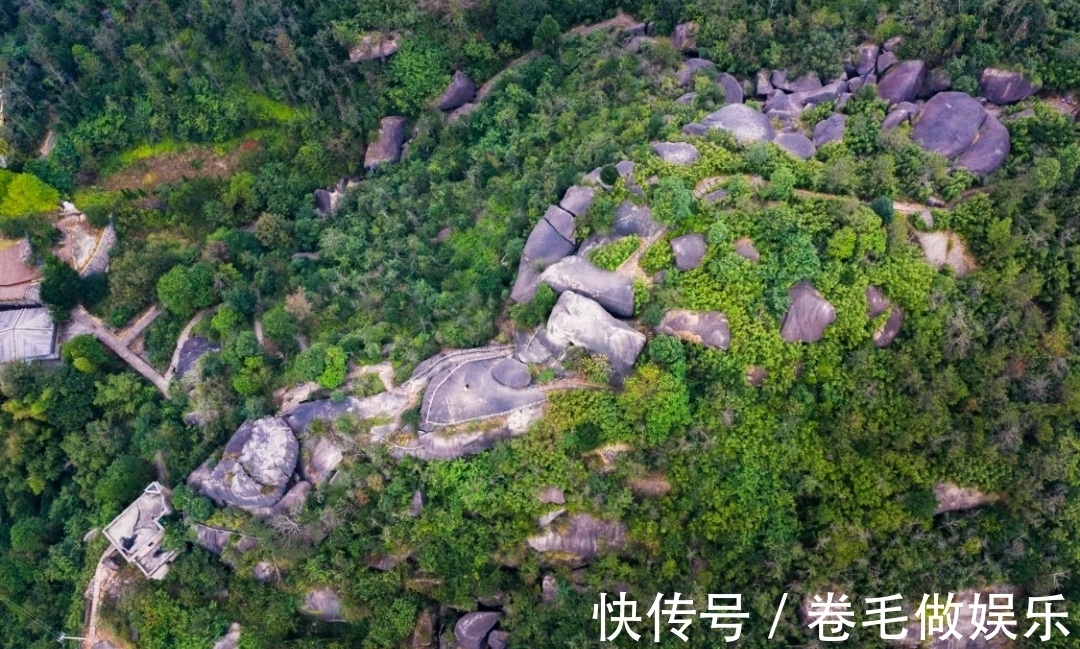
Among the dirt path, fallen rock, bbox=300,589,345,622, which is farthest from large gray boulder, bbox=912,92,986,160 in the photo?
the dirt path

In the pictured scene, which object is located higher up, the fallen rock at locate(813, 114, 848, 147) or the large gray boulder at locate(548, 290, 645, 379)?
the fallen rock at locate(813, 114, 848, 147)

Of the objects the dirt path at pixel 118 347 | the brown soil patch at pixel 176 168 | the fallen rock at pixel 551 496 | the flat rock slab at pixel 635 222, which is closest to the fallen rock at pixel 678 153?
the flat rock slab at pixel 635 222

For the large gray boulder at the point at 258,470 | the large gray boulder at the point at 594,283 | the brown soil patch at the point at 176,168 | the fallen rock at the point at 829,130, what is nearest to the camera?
the large gray boulder at the point at 594,283

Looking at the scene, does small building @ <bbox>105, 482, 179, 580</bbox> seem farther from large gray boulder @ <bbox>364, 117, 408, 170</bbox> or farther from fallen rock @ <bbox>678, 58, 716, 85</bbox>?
fallen rock @ <bbox>678, 58, 716, 85</bbox>

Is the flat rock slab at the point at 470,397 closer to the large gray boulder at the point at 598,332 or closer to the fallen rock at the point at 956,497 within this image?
the large gray boulder at the point at 598,332

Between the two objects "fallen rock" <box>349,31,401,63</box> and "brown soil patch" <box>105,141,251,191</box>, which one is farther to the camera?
"brown soil patch" <box>105,141,251,191</box>
